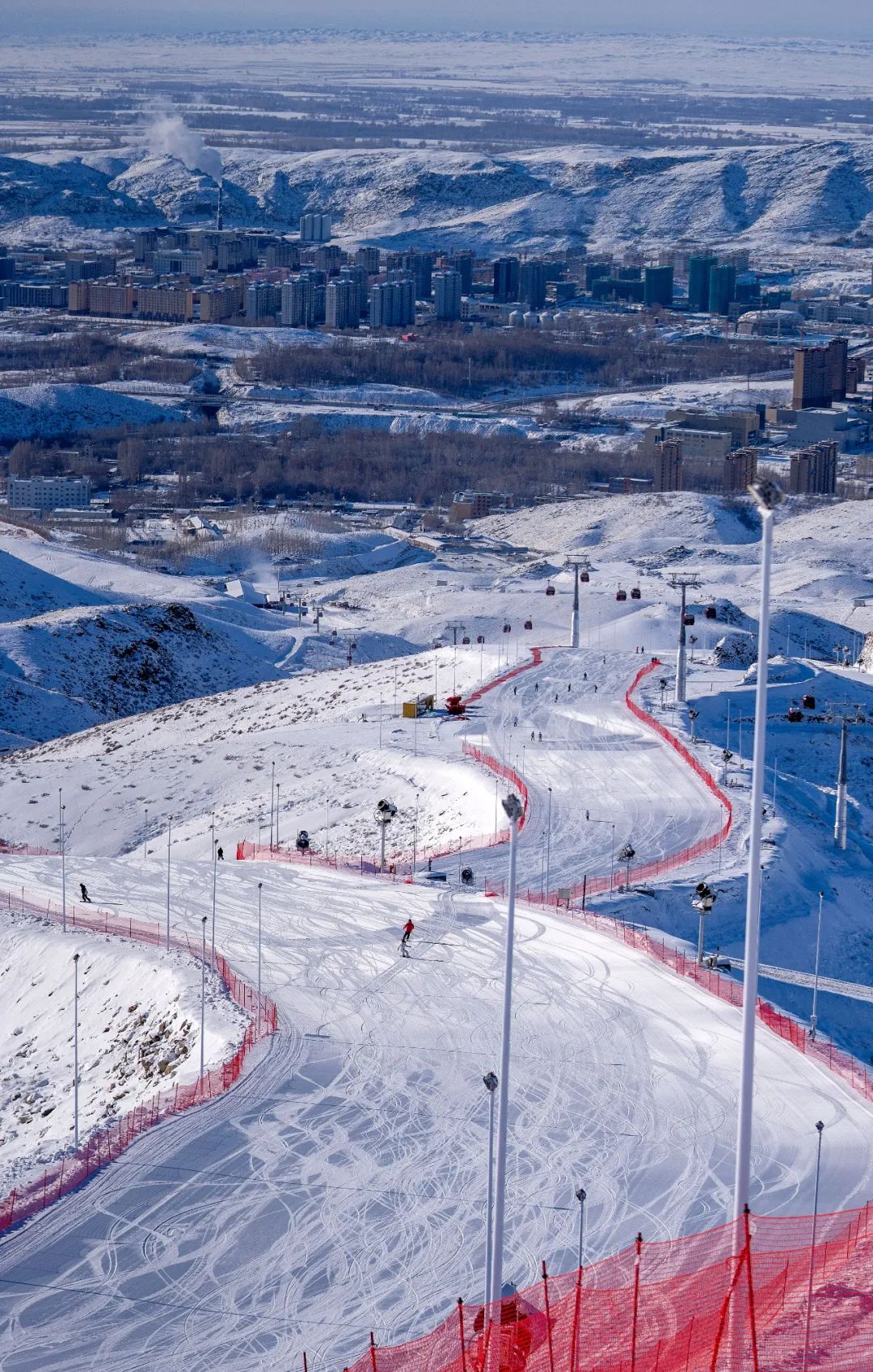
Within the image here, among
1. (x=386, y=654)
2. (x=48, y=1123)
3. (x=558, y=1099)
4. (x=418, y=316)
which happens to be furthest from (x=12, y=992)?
(x=418, y=316)

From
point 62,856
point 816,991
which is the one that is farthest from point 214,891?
point 816,991

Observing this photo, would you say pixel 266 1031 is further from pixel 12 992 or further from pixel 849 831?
pixel 849 831

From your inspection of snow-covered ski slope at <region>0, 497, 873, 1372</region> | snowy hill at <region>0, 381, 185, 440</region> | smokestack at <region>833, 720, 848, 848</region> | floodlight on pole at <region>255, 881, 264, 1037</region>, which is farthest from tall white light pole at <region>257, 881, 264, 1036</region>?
snowy hill at <region>0, 381, 185, 440</region>

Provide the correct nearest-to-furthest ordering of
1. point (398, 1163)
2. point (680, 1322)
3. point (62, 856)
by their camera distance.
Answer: point (680, 1322) → point (398, 1163) → point (62, 856)

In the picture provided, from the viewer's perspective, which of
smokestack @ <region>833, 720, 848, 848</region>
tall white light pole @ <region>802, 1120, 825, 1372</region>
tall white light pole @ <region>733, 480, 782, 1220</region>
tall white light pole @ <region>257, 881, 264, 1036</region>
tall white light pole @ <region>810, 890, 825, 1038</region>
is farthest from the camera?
smokestack @ <region>833, 720, 848, 848</region>

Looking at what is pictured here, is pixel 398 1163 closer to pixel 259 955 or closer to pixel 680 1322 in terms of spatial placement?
pixel 680 1322

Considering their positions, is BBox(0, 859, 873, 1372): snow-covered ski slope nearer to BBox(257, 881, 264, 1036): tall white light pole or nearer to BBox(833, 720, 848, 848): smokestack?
BBox(257, 881, 264, 1036): tall white light pole
